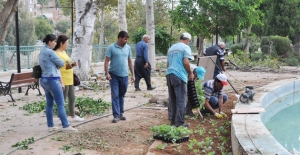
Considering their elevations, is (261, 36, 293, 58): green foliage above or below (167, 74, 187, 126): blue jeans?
above

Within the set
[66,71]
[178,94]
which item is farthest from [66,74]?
[178,94]

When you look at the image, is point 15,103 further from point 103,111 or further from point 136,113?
point 136,113

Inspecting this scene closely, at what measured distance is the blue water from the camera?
8.94 metres

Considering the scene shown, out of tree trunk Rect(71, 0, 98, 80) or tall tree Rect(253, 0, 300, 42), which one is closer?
tree trunk Rect(71, 0, 98, 80)

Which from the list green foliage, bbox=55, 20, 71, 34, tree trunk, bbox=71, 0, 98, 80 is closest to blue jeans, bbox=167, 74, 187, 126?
tree trunk, bbox=71, 0, 98, 80

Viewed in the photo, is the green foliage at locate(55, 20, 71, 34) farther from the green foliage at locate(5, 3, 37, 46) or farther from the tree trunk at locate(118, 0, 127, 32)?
the tree trunk at locate(118, 0, 127, 32)

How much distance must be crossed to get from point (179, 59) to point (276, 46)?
69.9 ft

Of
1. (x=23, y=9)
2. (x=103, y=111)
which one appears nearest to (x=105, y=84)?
(x=103, y=111)

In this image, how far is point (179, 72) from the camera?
712 centimetres

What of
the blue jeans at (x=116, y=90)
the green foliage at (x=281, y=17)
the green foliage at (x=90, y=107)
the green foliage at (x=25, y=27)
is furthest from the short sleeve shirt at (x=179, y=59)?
the green foliage at (x=25, y=27)

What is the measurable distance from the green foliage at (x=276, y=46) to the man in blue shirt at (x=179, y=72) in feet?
67.2

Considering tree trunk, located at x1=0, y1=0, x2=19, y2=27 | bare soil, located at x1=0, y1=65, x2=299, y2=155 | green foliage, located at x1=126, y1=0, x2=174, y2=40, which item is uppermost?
green foliage, located at x1=126, y1=0, x2=174, y2=40

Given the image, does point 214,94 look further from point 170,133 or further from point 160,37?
point 160,37

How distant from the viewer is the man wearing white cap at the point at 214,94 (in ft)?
26.4
